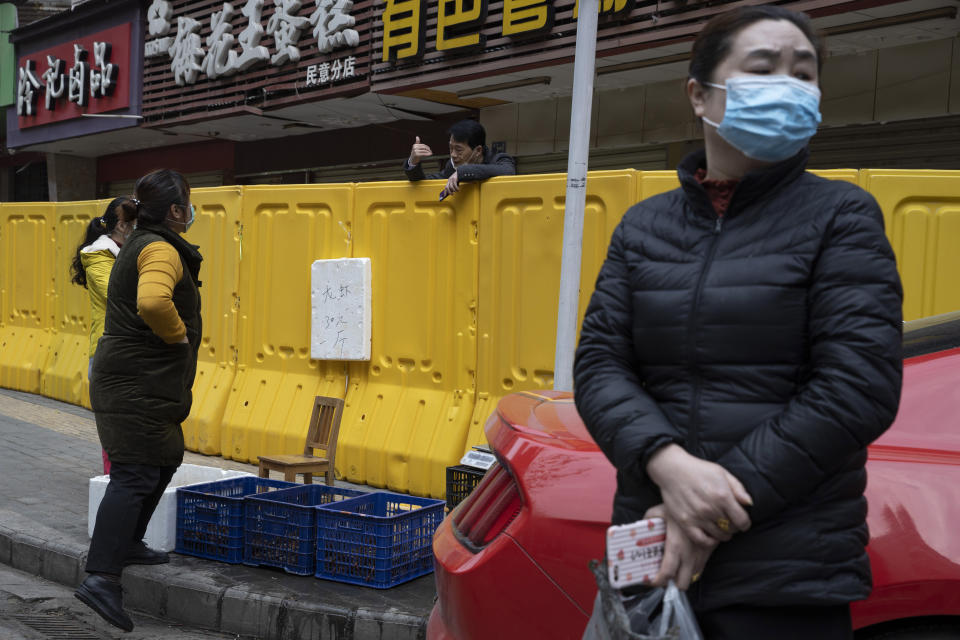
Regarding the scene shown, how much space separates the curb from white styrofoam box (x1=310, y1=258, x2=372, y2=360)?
2.54 metres

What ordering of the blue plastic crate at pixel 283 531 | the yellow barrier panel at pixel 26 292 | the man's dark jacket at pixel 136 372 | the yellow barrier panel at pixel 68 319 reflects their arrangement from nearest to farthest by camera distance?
the man's dark jacket at pixel 136 372, the blue plastic crate at pixel 283 531, the yellow barrier panel at pixel 68 319, the yellow barrier panel at pixel 26 292

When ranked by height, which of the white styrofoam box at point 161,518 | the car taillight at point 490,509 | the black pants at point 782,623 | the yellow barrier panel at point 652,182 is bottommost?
the white styrofoam box at point 161,518

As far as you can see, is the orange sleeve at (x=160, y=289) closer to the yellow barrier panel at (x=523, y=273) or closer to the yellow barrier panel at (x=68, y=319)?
the yellow barrier panel at (x=523, y=273)

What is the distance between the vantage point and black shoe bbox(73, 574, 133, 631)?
14.8 feet

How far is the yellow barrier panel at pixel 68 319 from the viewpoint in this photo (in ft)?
36.1

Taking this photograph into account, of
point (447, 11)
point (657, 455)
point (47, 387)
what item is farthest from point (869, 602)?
point (47, 387)

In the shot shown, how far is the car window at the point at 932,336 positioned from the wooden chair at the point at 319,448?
12.9ft

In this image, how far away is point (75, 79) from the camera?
17984 millimetres

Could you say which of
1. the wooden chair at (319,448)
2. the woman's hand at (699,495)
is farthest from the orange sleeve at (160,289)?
the woman's hand at (699,495)

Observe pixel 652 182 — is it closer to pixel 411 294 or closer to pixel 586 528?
pixel 411 294

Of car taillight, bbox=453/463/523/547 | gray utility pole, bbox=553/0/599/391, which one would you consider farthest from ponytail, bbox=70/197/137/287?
car taillight, bbox=453/463/523/547

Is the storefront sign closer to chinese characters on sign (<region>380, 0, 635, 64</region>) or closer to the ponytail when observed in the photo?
chinese characters on sign (<region>380, 0, 635, 64</region>)

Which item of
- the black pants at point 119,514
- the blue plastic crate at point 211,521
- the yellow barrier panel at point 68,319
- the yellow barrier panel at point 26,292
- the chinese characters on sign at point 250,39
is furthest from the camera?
the chinese characters on sign at point 250,39

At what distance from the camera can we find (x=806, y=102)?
1865 millimetres
